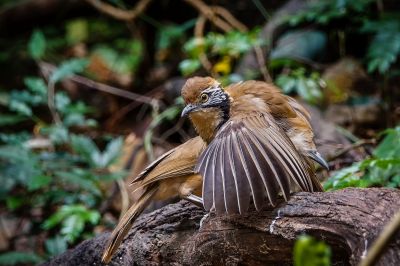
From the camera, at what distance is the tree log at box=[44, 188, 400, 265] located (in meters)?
2.74

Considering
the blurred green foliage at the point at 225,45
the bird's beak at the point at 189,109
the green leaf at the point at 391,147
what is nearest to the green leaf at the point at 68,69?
the blurred green foliage at the point at 225,45

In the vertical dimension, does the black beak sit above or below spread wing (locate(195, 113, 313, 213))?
below

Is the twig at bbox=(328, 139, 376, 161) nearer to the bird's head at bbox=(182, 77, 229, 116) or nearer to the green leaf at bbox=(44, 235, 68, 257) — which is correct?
the bird's head at bbox=(182, 77, 229, 116)

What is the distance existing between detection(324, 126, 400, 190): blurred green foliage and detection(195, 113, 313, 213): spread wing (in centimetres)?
65

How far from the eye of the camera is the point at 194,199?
12.6 feet

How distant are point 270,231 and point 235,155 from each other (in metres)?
0.49

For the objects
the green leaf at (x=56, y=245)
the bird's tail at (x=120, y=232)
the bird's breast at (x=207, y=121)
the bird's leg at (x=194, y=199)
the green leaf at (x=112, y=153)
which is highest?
the bird's breast at (x=207, y=121)

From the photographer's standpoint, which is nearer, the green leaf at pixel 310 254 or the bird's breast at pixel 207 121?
the green leaf at pixel 310 254

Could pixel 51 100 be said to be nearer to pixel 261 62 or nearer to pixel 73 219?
pixel 73 219

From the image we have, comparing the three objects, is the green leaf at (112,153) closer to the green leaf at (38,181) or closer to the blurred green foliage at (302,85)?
the green leaf at (38,181)

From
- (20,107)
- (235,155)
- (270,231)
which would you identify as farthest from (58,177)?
(270,231)

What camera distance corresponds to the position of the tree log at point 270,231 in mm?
2742

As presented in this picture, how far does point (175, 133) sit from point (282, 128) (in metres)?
4.24

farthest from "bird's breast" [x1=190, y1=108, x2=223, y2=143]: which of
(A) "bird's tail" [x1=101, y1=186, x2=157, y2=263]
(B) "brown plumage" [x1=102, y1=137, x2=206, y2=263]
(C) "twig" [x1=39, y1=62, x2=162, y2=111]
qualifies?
(C) "twig" [x1=39, y1=62, x2=162, y2=111]
